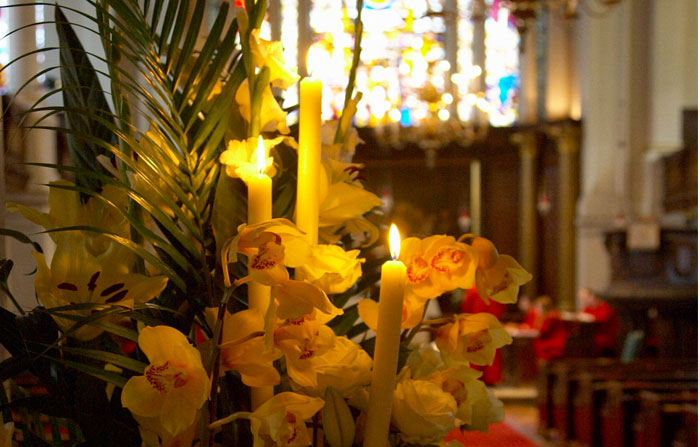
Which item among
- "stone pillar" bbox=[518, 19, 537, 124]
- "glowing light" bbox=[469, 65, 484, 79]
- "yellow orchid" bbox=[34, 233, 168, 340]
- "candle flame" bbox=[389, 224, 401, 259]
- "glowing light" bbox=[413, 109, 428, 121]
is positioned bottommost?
"yellow orchid" bbox=[34, 233, 168, 340]

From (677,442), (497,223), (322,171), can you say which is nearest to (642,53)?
(497,223)

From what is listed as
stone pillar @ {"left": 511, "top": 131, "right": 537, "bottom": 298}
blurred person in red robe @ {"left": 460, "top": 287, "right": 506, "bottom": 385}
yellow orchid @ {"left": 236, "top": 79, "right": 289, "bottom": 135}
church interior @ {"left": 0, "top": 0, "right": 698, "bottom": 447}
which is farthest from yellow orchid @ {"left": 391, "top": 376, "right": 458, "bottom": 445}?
stone pillar @ {"left": 511, "top": 131, "right": 537, "bottom": 298}

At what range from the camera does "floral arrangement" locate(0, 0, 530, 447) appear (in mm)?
803

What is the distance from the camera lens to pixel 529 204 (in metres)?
18.1

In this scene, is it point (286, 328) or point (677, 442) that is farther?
point (677, 442)

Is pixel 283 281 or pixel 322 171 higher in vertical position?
pixel 322 171

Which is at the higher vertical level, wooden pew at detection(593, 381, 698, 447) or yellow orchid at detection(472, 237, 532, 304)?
yellow orchid at detection(472, 237, 532, 304)

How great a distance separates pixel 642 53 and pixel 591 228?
3.20 metres

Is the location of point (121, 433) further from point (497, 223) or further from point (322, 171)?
point (497, 223)

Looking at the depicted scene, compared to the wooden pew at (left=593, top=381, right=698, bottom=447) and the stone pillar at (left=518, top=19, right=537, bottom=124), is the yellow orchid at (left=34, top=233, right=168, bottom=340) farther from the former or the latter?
the stone pillar at (left=518, top=19, right=537, bottom=124)

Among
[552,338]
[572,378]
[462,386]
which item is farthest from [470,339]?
[552,338]

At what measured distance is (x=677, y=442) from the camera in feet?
21.0

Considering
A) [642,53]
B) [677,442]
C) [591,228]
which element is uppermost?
[642,53]

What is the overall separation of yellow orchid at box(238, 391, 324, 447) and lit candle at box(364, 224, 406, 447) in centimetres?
6
